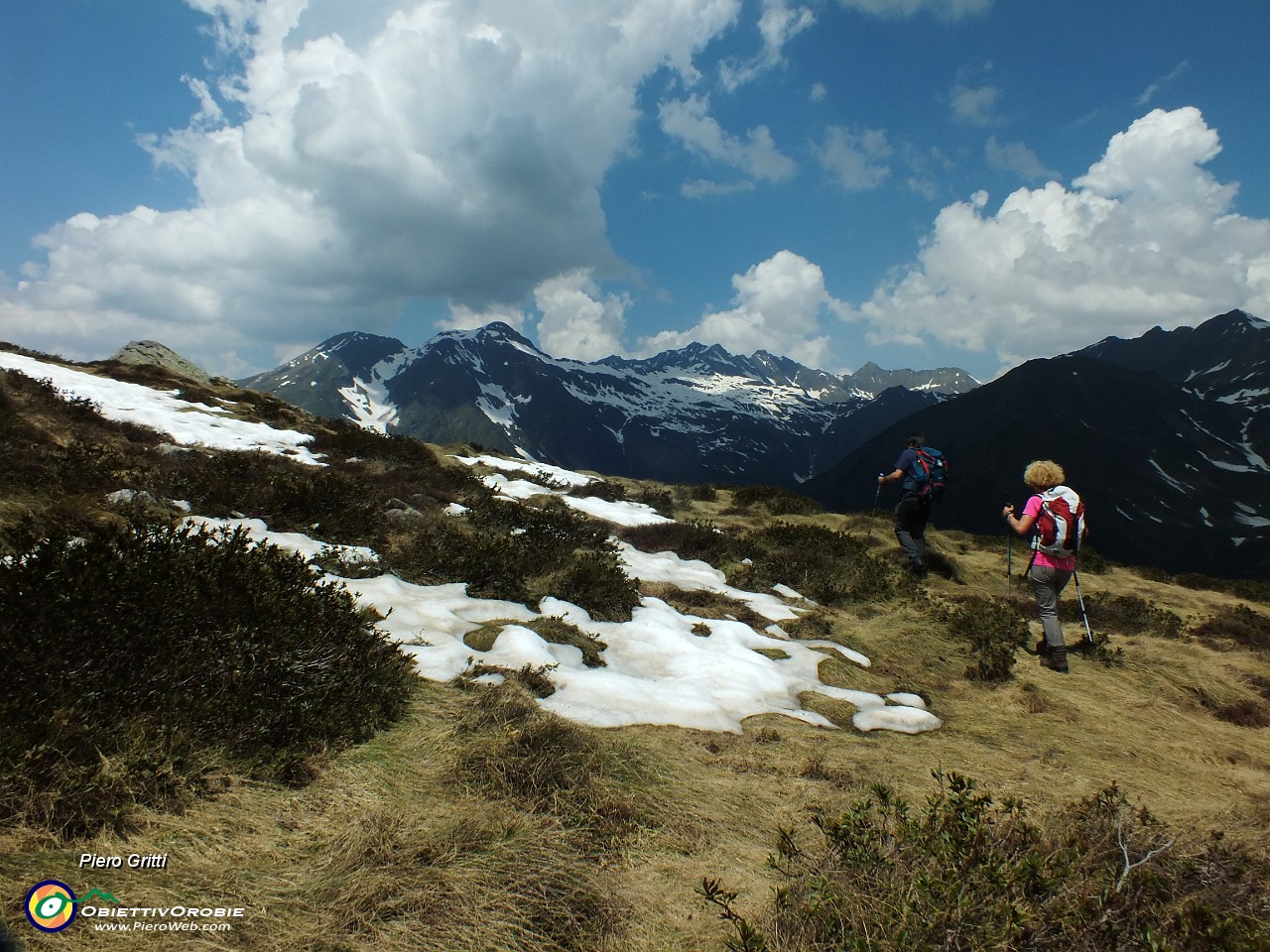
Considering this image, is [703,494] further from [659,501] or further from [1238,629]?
[1238,629]

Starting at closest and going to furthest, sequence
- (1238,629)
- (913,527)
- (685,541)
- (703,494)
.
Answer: (1238,629), (913,527), (685,541), (703,494)

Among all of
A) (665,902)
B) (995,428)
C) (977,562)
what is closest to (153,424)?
(665,902)

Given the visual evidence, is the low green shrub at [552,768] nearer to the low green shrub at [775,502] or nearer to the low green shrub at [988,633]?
the low green shrub at [988,633]

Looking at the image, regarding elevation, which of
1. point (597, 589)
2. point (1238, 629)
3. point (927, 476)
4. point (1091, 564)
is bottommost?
point (1238, 629)

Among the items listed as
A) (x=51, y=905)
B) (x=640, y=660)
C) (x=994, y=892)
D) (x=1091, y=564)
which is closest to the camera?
(x=51, y=905)

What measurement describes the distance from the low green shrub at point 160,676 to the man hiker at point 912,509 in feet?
35.8

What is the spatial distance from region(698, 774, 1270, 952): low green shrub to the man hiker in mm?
9531

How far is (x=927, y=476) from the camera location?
40.5ft

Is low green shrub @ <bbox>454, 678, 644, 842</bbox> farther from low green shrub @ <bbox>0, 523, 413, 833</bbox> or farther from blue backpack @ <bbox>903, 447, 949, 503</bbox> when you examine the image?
blue backpack @ <bbox>903, 447, 949, 503</bbox>

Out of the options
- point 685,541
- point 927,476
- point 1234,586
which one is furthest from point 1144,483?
point 685,541

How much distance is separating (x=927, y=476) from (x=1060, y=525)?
4657 mm

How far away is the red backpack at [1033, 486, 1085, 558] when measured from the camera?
7.78 meters

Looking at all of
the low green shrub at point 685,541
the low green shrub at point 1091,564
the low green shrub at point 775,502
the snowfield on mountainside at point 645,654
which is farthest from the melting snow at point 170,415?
the low green shrub at point 1091,564

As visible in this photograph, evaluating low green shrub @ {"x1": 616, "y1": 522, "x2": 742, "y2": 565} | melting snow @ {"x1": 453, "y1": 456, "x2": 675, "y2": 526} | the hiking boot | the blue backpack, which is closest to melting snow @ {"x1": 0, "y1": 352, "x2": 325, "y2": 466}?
melting snow @ {"x1": 453, "y1": 456, "x2": 675, "y2": 526}
